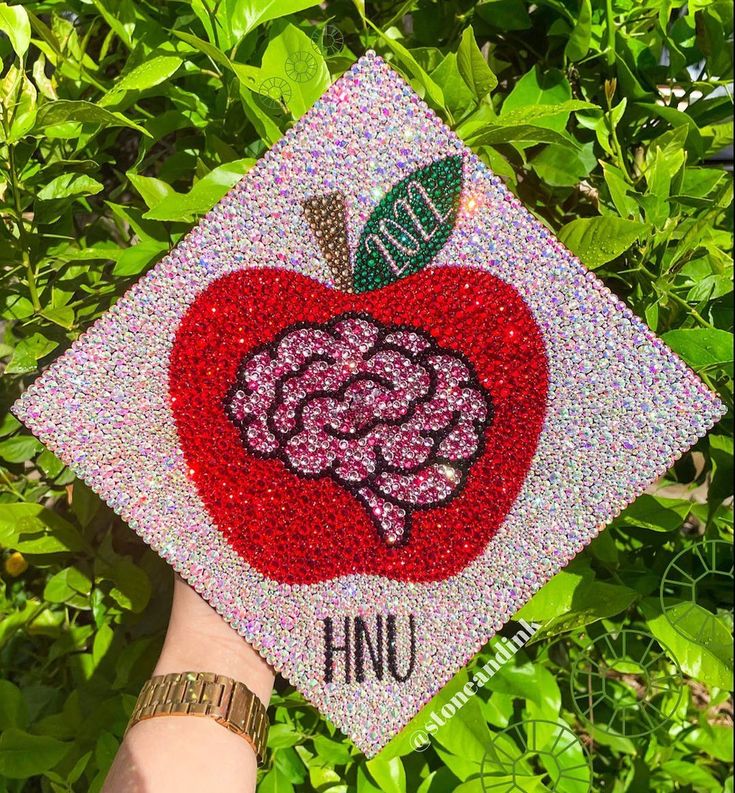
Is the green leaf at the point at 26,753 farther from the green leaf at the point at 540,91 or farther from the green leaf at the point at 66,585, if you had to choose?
the green leaf at the point at 540,91

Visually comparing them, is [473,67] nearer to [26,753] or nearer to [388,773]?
[388,773]

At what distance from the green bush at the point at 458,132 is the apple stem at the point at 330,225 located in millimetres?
88

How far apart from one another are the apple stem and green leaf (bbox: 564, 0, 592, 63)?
0.93 ft

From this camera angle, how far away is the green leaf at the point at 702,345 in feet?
1.92

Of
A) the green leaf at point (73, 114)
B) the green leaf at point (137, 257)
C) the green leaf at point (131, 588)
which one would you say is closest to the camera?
the green leaf at point (73, 114)

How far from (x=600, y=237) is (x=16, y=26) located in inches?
21.7

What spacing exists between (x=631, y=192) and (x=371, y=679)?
1.78 feet

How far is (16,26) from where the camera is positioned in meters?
0.55

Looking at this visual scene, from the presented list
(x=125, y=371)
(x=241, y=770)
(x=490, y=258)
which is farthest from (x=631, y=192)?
(x=241, y=770)

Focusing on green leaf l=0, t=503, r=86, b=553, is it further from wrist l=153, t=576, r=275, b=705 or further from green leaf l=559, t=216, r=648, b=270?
green leaf l=559, t=216, r=648, b=270

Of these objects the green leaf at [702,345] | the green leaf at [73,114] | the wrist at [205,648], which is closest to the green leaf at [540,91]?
the green leaf at [702,345]

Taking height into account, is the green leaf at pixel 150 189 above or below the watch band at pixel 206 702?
above

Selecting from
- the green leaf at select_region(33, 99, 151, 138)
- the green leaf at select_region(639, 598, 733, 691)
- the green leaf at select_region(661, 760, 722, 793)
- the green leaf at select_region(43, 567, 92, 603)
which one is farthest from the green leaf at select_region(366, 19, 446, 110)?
the green leaf at select_region(661, 760, 722, 793)

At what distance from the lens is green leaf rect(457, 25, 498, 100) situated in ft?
1.86
